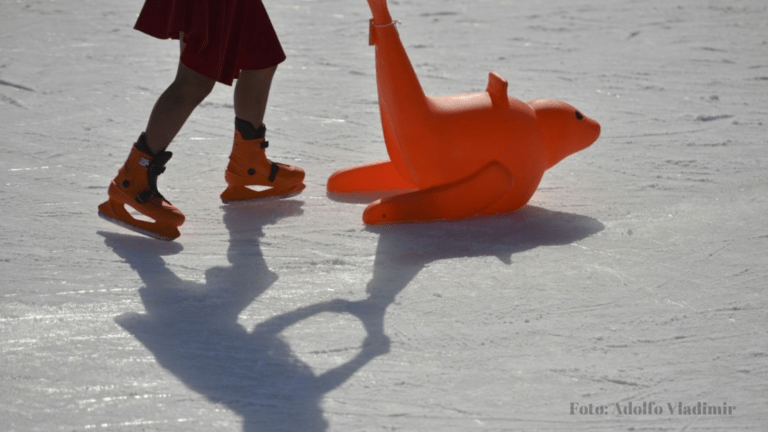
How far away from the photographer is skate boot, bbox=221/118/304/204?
297 cm

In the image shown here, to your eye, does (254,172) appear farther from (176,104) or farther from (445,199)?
(445,199)

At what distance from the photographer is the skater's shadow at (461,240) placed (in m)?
2.51

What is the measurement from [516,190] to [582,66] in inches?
78.8

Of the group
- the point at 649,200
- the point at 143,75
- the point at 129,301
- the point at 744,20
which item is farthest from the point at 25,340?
the point at 744,20

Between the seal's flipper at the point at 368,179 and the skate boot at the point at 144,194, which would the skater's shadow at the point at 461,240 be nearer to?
the seal's flipper at the point at 368,179

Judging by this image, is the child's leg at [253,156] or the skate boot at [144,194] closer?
the skate boot at [144,194]

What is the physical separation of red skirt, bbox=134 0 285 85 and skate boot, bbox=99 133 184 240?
0.91ft

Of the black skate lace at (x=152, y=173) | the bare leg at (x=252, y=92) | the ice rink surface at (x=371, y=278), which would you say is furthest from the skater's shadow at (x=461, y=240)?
the black skate lace at (x=152, y=173)

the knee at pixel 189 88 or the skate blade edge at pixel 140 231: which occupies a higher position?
the knee at pixel 189 88

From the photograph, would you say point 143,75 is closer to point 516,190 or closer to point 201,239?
point 201,239

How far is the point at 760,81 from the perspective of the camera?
14.6 ft

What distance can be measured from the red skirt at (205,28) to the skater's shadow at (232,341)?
51 cm

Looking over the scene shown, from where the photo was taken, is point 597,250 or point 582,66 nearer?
point 597,250

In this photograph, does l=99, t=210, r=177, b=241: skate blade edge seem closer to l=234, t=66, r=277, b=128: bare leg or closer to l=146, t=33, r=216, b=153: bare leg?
l=146, t=33, r=216, b=153: bare leg
